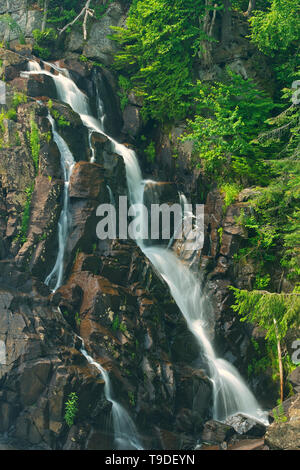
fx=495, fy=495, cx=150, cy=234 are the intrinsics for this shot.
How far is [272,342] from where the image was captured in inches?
624

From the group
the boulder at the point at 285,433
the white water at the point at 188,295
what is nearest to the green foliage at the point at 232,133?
the white water at the point at 188,295

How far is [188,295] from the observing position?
16.3 m

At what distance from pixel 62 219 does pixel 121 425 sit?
610 cm

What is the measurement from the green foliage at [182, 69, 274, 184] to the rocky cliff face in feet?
3.62

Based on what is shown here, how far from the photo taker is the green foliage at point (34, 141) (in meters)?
15.2

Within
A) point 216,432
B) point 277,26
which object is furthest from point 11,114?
point 216,432

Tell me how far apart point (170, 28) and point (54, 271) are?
1133cm

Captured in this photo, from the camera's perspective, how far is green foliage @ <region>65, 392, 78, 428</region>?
11.5m

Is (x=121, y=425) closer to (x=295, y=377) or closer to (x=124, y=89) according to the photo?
(x=295, y=377)

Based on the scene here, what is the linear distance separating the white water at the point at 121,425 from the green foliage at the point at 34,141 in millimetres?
6389

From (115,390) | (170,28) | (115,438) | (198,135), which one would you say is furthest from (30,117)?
(115,438)

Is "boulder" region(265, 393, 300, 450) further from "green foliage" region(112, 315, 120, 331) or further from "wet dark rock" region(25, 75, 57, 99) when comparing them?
"wet dark rock" region(25, 75, 57, 99)

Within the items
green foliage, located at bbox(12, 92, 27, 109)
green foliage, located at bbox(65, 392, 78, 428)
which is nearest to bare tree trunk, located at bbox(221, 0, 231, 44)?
green foliage, located at bbox(12, 92, 27, 109)

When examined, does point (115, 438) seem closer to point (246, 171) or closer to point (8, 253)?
point (8, 253)
